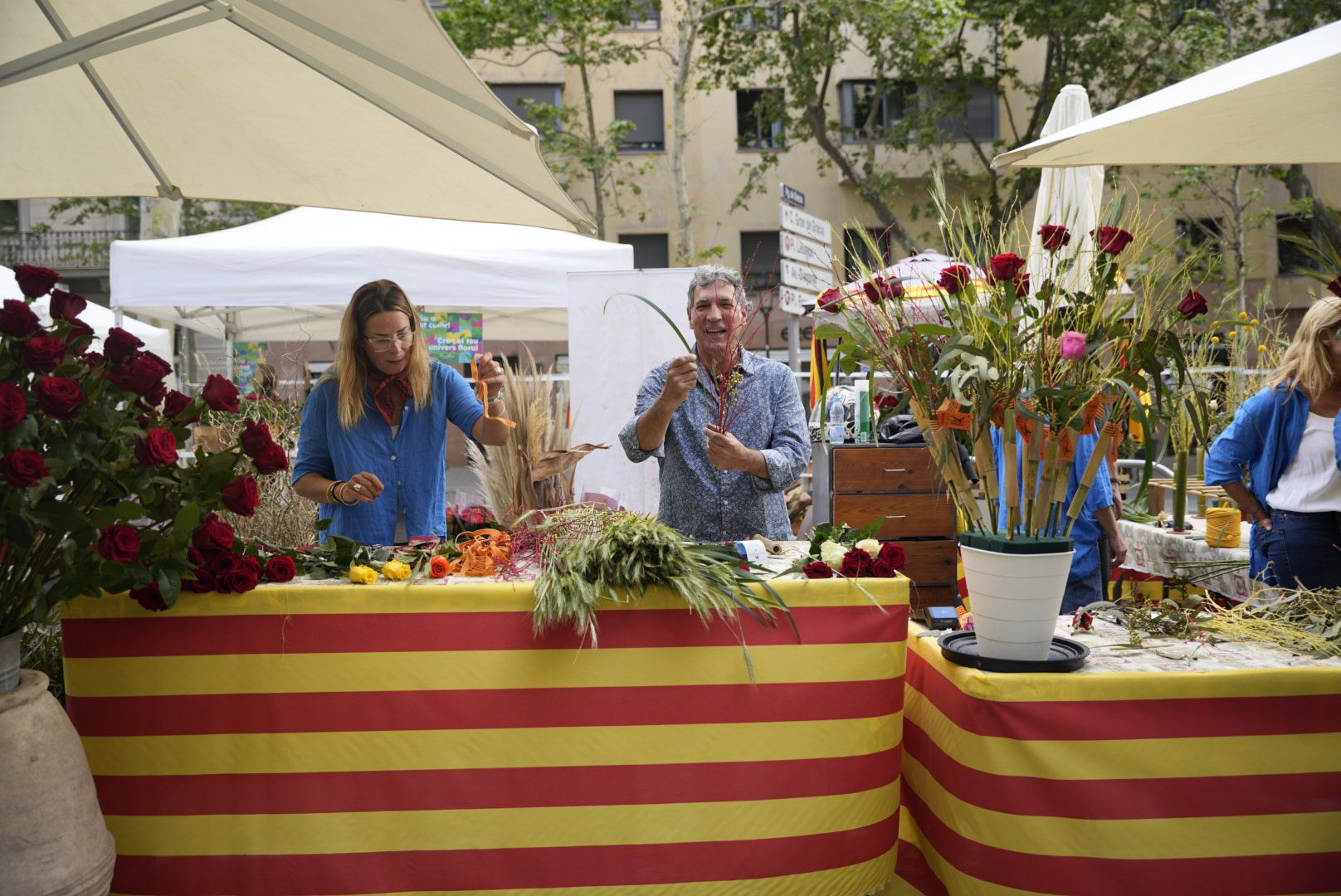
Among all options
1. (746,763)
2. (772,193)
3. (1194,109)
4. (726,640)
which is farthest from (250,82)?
(772,193)

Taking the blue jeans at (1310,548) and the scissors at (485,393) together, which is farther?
the blue jeans at (1310,548)

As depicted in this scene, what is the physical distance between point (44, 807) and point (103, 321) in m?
7.61

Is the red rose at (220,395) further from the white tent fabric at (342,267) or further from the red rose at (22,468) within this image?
the white tent fabric at (342,267)

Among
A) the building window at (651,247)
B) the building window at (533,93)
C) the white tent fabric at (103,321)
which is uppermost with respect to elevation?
the building window at (533,93)

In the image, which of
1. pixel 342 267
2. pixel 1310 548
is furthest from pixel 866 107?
pixel 1310 548

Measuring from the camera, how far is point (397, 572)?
205 centimetres

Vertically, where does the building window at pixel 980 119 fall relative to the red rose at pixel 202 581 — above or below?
above

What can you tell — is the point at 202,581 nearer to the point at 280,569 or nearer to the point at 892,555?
the point at 280,569

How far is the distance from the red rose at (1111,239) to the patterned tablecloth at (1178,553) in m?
2.05

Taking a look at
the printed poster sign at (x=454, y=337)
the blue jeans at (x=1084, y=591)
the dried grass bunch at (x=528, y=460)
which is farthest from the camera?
the printed poster sign at (x=454, y=337)

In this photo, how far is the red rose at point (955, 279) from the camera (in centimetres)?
183

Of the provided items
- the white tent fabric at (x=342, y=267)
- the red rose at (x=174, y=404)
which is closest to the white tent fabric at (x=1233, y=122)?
the red rose at (x=174, y=404)

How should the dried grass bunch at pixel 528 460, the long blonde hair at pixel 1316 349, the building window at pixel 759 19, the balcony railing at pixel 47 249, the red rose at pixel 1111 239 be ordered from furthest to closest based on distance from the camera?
1. the balcony railing at pixel 47 249
2. the building window at pixel 759 19
3. the long blonde hair at pixel 1316 349
4. the dried grass bunch at pixel 528 460
5. the red rose at pixel 1111 239

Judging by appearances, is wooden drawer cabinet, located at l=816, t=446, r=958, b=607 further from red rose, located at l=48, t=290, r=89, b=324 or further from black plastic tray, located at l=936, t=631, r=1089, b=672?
red rose, located at l=48, t=290, r=89, b=324
